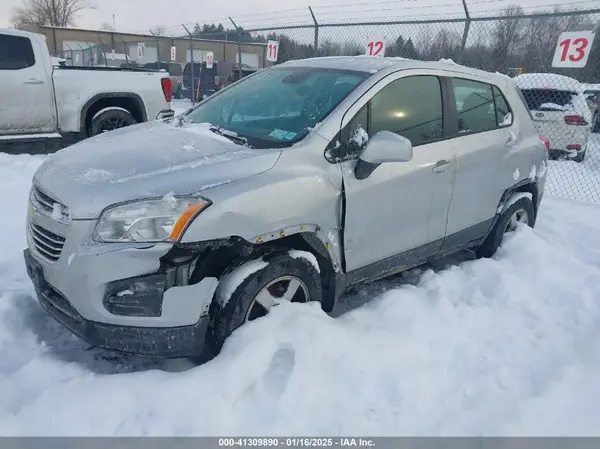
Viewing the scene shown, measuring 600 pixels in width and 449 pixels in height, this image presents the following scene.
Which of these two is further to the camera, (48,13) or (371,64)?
(48,13)

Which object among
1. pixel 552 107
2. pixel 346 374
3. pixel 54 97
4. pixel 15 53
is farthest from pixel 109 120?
pixel 552 107

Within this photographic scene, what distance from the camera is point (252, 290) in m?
2.65

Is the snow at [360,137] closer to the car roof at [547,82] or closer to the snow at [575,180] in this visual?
the snow at [575,180]

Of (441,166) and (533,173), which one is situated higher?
(441,166)

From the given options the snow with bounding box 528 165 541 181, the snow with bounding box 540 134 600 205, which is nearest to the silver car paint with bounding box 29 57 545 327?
the snow with bounding box 528 165 541 181

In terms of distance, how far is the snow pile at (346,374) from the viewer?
2.34 meters

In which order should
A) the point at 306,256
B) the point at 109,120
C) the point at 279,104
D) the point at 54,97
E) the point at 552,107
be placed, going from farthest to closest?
1. the point at 552,107
2. the point at 109,120
3. the point at 54,97
4. the point at 279,104
5. the point at 306,256

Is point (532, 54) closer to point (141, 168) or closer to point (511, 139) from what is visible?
point (511, 139)

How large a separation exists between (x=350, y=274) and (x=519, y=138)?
7.54 ft

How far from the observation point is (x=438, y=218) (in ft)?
Result: 12.1

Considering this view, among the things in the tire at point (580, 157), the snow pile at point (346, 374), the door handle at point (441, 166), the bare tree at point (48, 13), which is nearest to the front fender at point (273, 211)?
the snow pile at point (346, 374)

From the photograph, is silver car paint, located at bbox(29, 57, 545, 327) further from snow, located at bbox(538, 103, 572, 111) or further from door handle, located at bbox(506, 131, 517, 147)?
snow, located at bbox(538, 103, 572, 111)

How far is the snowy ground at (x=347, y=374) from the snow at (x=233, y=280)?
0.24m

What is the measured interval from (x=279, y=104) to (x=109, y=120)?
214 inches
